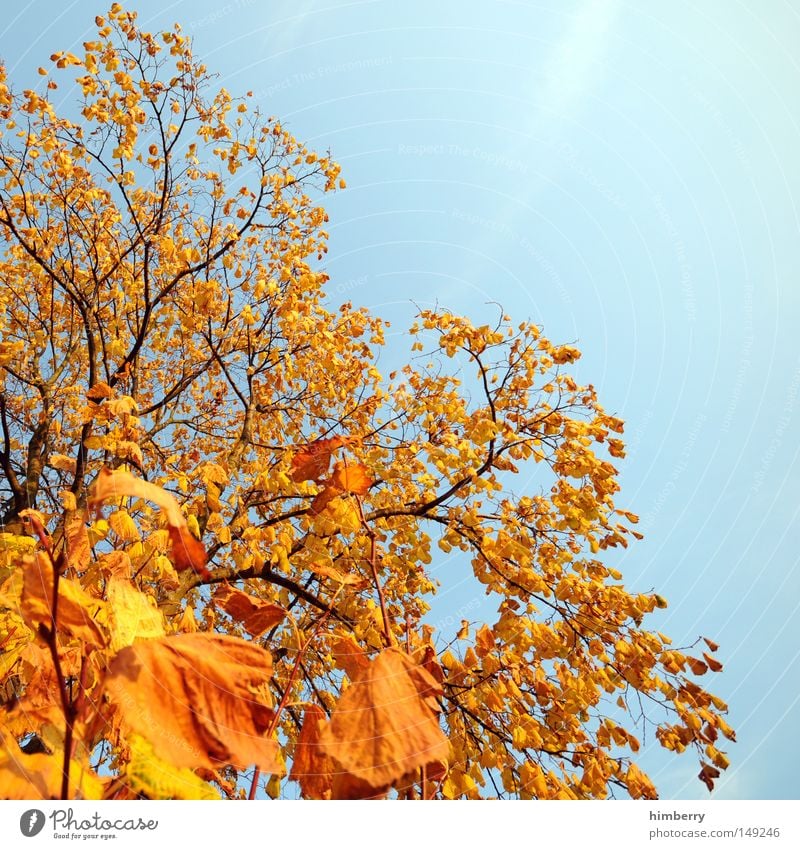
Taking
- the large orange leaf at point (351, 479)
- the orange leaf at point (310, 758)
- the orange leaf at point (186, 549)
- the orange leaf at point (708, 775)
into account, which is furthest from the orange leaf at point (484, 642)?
the orange leaf at point (708, 775)

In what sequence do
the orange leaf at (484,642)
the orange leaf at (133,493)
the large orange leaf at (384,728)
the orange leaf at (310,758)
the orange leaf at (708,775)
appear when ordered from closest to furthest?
the orange leaf at (133,493) < the large orange leaf at (384,728) < the orange leaf at (310,758) < the orange leaf at (484,642) < the orange leaf at (708,775)

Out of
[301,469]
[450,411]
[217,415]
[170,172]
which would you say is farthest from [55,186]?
[301,469]

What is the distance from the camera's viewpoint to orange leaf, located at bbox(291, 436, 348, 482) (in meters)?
1.57

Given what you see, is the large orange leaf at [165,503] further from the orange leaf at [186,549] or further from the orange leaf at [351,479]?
the orange leaf at [351,479]

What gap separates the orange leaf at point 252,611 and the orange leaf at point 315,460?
1.91 ft

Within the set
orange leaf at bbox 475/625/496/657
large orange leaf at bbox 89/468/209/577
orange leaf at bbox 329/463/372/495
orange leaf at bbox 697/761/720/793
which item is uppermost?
orange leaf at bbox 329/463/372/495

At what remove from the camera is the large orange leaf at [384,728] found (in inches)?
27.6

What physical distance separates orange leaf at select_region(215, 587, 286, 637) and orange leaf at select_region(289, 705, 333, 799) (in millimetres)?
168

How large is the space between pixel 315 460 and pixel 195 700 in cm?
100

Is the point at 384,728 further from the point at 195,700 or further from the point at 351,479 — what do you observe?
the point at 351,479

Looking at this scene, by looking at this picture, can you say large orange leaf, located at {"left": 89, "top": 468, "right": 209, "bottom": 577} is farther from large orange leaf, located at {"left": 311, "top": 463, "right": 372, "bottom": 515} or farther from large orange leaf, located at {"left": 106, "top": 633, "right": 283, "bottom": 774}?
large orange leaf, located at {"left": 311, "top": 463, "right": 372, "bottom": 515}

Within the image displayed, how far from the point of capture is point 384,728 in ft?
2.34

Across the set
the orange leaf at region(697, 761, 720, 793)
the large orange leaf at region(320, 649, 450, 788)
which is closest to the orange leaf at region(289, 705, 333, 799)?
the large orange leaf at region(320, 649, 450, 788)

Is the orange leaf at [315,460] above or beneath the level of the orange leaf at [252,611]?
above
